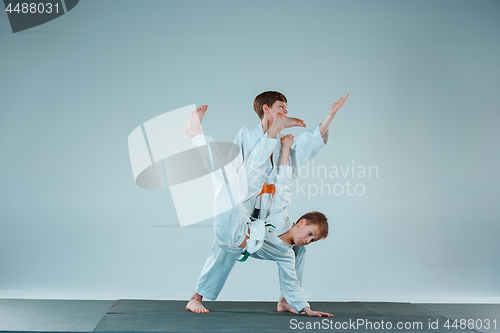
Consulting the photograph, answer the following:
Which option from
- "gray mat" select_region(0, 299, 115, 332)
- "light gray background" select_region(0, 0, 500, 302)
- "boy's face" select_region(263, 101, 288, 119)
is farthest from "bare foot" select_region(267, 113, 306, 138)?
"light gray background" select_region(0, 0, 500, 302)

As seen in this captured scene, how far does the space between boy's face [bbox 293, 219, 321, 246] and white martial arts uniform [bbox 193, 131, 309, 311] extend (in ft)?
0.25

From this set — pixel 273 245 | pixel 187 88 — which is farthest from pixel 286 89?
pixel 273 245

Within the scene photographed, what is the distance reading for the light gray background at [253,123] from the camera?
377 cm

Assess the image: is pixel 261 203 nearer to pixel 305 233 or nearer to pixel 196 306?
pixel 305 233

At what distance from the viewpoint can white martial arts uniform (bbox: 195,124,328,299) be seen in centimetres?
253

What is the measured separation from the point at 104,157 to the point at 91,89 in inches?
24.6

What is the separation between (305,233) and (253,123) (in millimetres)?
1817

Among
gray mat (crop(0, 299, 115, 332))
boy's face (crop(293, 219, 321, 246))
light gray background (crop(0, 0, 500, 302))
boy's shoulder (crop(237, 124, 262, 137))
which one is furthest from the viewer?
light gray background (crop(0, 0, 500, 302))

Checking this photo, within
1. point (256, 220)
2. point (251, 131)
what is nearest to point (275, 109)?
point (251, 131)

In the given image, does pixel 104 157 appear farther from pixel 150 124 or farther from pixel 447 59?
pixel 447 59

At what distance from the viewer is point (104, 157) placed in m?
3.83

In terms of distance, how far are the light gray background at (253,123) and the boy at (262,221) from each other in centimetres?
140

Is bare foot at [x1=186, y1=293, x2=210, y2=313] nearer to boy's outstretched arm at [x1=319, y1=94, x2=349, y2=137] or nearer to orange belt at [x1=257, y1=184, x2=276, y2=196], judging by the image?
A: orange belt at [x1=257, y1=184, x2=276, y2=196]

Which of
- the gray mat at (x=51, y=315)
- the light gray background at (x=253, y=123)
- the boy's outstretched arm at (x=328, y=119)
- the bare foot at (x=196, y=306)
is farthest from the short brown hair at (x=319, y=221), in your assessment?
the light gray background at (x=253, y=123)
